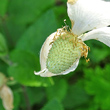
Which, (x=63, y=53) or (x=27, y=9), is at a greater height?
(x=27, y=9)

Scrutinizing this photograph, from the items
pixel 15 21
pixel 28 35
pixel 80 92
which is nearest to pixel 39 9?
pixel 15 21

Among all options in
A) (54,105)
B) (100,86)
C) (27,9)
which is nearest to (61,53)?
(54,105)

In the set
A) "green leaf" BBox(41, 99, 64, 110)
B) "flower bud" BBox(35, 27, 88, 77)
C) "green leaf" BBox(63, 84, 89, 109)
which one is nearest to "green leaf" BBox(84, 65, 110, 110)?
"green leaf" BBox(63, 84, 89, 109)

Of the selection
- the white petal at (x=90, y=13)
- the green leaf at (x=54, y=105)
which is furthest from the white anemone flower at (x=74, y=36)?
the green leaf at (x=54, y=105)

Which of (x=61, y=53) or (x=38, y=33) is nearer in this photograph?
(x=61, y=53)

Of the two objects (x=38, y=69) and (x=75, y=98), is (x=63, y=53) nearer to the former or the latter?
(x=38, y=69)

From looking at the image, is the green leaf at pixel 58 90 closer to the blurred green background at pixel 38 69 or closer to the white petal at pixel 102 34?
the blurred green background at pixel 38 69
